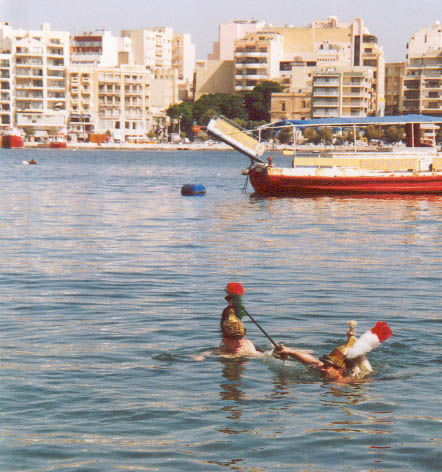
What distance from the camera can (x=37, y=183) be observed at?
6206cm

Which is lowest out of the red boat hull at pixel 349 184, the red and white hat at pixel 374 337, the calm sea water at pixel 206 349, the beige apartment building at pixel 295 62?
the calm sea water at pixel 206 349

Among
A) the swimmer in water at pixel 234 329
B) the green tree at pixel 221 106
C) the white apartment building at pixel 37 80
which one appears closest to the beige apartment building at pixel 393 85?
the green tree at pixel 221 106

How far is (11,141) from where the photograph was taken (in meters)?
159

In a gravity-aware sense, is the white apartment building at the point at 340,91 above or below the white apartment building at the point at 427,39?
below

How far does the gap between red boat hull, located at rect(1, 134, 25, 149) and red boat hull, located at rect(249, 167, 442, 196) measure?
4691 inches

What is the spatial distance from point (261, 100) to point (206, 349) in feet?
556

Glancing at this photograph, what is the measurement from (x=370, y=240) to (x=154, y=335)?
1494cm

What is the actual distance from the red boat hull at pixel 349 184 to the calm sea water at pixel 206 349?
14912 millimetres

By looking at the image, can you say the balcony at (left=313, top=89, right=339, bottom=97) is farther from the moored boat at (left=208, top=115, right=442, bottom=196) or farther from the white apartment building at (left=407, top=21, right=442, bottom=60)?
the moored boat at (left=208, top=115, right=442, bottom=196)

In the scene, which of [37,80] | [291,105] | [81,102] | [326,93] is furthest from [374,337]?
[291,105]

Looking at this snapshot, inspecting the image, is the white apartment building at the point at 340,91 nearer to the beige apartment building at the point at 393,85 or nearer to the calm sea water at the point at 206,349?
the beige apartment building at the point at 393,85

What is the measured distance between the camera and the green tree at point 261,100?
589 ft

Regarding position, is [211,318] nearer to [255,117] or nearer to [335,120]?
[335,120]

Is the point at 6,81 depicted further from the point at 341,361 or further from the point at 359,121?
the point at 341,361
